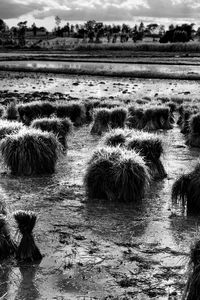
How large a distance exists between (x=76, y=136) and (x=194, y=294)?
14.2 meters

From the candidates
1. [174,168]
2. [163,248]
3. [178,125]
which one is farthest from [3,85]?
[163,248]

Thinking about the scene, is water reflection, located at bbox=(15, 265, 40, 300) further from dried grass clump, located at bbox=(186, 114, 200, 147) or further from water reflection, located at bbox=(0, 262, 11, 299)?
dried grass clump, located at bbox=(186, 114, 200, 147)

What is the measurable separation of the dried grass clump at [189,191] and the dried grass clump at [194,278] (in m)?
4.16

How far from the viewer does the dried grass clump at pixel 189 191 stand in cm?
1113

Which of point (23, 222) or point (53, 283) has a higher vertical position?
point (23, 222)

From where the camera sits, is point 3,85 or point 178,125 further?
point 3,85

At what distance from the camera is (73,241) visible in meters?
9.51

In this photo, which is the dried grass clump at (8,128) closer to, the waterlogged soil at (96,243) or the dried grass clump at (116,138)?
the waterlogged soil at (96,243)

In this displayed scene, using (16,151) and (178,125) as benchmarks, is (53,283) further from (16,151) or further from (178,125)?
(178,125)

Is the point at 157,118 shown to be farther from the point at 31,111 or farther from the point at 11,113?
the point at 11,113

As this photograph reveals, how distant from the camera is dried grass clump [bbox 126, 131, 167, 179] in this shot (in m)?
14.1

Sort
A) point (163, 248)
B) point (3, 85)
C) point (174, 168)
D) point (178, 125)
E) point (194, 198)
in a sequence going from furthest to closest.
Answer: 1. point (3, 85)
2. point (178, 125)
3. point (174, 168)
4. point (194, 198)
5. point (163, 248)

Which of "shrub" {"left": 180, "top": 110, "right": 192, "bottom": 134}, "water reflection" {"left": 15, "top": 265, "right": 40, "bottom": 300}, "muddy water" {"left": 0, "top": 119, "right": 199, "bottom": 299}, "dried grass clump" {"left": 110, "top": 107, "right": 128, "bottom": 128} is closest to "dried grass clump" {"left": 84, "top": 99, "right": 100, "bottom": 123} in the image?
"dried grass clump" {"left": 110, "top": 107, "right": 128, "bottom": 128}

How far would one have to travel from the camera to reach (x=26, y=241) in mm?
8555
